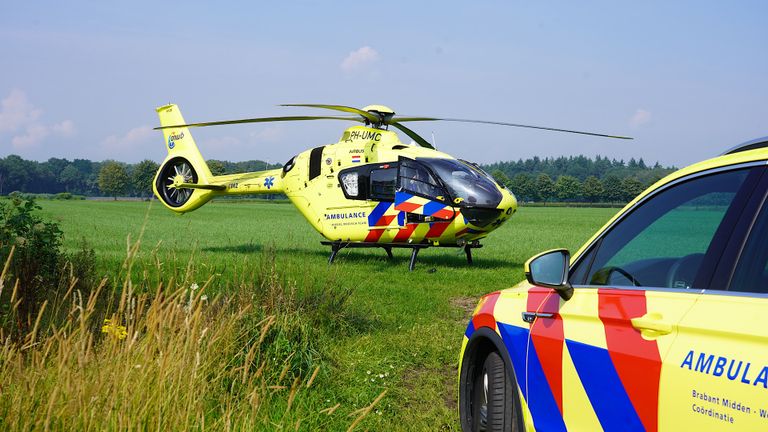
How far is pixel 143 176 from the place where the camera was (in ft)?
358

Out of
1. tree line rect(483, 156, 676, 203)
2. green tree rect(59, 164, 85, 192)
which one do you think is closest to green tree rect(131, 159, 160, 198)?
green tree rect(59, 164, 85, 192)

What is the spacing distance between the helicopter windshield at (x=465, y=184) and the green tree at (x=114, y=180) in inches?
4226

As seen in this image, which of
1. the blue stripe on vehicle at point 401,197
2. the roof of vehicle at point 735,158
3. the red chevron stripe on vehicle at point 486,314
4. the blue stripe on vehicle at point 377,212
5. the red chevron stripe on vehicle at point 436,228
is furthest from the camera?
the blue stripe on vehicle at point 377,212

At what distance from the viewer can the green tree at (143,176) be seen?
10856cm

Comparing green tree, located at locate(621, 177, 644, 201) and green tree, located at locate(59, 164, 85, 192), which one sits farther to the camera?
green tree, located at locate(59, 164, 85, 192)

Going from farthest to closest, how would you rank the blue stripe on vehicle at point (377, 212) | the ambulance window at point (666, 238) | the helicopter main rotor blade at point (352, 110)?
1. the blue stripe on vehicle at point (377, 212)
2. the helicopter main rotor blade at point (352, 110)
3. the ambulance window at point (666, 238)

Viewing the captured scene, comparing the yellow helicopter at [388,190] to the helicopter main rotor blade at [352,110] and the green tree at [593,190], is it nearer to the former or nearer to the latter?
the helicopter main rotor blade at [352,110]

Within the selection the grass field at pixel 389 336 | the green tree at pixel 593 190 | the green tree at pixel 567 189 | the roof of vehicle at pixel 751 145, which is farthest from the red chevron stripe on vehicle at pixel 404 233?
the green tree at pixel 567 189

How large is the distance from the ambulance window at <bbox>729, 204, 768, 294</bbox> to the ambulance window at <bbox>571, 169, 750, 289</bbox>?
0.61ft

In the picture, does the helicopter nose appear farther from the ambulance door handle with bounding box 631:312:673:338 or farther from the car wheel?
the ambulance door handle with bounding box 631:312:673:338

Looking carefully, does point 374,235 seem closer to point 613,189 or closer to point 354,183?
point 354,183

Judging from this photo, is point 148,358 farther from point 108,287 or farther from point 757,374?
point 108,287

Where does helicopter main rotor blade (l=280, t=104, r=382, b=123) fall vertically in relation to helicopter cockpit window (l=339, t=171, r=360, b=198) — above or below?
above

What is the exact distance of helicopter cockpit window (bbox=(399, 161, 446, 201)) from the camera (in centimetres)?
1564
